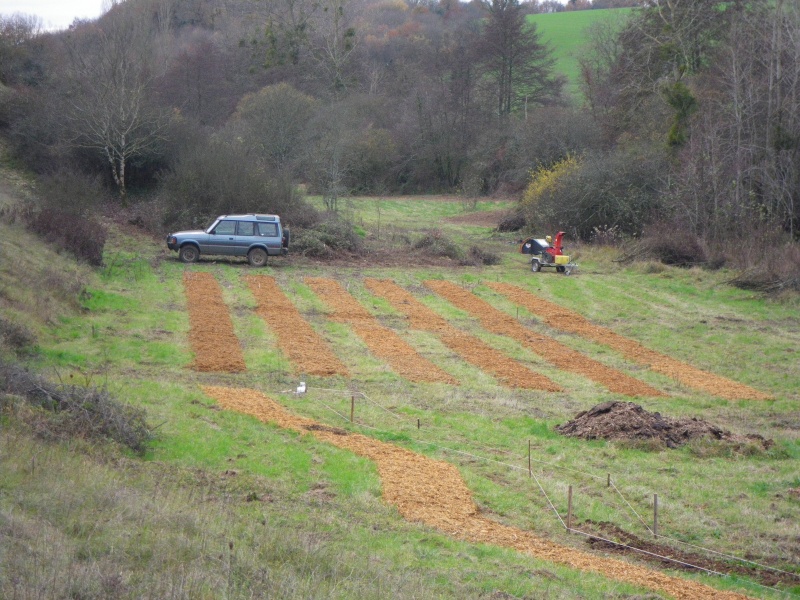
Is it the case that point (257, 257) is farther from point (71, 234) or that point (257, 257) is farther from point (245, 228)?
point (71, 234)

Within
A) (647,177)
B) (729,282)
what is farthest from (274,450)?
(647,177)

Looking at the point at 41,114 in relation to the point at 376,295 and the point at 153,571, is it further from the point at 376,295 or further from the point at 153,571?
the point at 153,571

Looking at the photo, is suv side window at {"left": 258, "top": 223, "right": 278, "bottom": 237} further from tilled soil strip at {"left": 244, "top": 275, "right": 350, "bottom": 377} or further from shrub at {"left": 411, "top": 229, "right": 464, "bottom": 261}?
shrub at {"left": 411, "top": 229, "right": 464, "bottom": 261}

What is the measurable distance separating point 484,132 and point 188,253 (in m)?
38.8

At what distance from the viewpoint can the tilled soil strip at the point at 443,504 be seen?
837 centimetres

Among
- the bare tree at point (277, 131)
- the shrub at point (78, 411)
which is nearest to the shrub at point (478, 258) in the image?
the bare tree at point (277, 131)

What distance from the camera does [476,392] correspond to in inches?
659

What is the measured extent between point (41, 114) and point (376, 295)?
23926 mm

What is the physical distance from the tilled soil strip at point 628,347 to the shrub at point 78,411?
39.0 feet

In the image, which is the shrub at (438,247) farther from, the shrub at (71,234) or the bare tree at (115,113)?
the bare tree at (115,113)

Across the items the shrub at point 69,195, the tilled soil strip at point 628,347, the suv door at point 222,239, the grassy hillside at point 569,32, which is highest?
the grassy hillside at point 569,32

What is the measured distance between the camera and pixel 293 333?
68.7 ft

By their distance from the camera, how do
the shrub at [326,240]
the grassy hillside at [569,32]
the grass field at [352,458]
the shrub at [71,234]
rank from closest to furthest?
the grass field at [352,458] < the shrub at [71,234] < the shrub at [326,240] < the grassy hillside at [569,32]

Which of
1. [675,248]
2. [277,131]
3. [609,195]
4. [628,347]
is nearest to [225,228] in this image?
[628,347]
